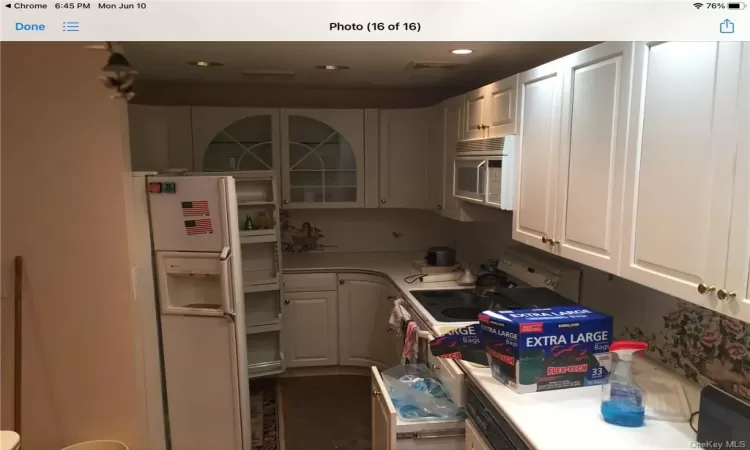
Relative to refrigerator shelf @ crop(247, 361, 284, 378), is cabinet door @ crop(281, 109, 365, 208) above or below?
above

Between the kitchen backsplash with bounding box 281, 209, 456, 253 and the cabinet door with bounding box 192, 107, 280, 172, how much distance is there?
0.59 m

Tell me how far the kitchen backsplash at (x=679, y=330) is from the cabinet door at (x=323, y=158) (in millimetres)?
1996

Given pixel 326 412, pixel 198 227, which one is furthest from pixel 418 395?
pixel 326 412

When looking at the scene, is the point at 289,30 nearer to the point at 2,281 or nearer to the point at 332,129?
the point at 2,281

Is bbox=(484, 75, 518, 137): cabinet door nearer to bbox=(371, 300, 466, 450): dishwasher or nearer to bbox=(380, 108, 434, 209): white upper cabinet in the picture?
bbox=(371, 300, 466, 450): dishwasher

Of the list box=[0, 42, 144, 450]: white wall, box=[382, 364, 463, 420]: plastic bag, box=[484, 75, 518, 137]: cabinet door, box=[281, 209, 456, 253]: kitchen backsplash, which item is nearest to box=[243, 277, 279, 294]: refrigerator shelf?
box=[281, 209, 456, 253]: kitchen backsplash

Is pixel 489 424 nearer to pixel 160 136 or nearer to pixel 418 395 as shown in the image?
pixel 418 395

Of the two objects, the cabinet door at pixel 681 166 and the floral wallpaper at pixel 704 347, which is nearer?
the cabinet door at pixel 681 166

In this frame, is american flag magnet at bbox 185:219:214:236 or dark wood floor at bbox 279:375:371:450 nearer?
american flag magnet at bbox 185:219:214:236

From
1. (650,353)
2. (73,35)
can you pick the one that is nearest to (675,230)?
(650,353)

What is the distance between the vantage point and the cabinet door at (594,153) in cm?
164

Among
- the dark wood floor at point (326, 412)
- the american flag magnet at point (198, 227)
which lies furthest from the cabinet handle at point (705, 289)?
the dark wood floor at point (326, 412)

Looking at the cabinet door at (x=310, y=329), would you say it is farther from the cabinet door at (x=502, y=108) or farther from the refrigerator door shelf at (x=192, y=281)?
the cabinet door at (x=502, y=108)

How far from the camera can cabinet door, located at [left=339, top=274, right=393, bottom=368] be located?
148 inches
